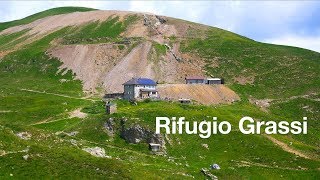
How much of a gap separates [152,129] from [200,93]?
49.3 meters

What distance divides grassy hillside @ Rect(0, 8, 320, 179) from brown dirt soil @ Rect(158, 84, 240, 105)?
17.9 ft

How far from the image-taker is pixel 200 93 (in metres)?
162

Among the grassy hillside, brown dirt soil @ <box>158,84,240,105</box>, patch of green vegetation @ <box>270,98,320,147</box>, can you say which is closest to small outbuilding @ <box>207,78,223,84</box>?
the grassy hillside

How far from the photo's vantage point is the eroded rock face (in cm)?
11375

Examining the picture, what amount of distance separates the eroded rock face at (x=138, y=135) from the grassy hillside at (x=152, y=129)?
149 centimetres

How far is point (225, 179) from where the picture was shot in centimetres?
9225

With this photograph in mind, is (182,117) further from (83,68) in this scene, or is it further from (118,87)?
(83,68)

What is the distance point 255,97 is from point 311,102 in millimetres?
19662

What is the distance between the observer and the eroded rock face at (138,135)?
113750 millimetres

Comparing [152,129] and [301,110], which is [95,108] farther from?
[301,110]

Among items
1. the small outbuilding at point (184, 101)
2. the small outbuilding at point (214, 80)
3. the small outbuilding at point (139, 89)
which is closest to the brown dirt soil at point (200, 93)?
the small outbuilding at point (139, 89)

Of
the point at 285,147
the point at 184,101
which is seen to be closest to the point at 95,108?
the point at 184,101

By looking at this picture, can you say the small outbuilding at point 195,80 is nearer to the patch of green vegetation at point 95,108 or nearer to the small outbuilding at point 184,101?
the small outbuilding at point 184,101

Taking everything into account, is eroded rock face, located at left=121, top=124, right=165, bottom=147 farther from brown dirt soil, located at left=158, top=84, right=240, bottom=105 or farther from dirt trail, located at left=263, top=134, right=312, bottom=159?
brown dirt soil, located at left=158, top=84, right=240, bottom=105
